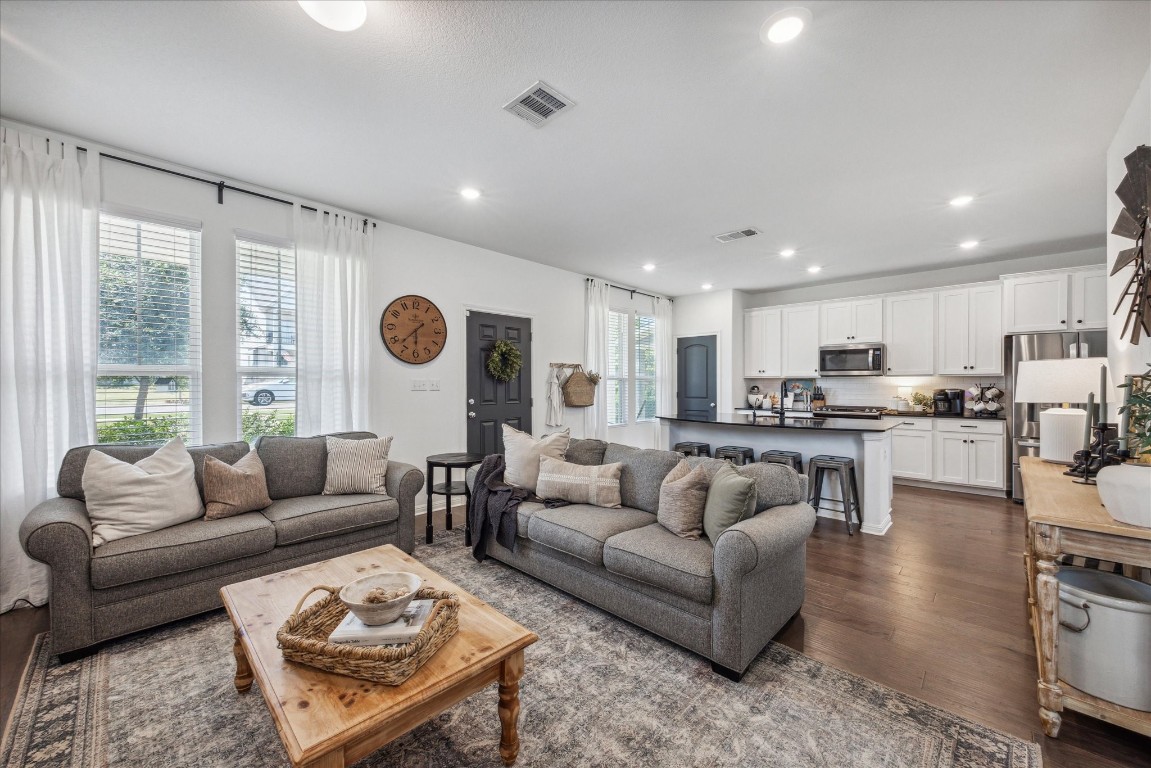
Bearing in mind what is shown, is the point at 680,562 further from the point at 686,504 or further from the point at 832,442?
the point at 832,442

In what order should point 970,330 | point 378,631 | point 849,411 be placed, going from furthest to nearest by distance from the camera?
1. point 849,411
2. point 970,330
3. point 378,631

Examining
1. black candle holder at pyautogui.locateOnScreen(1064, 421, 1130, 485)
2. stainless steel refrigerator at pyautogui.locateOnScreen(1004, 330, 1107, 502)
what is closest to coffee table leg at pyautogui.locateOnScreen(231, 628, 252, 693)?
black candle holder at pyautogui.locateOnScreen(1064, 421, 1130, 485)

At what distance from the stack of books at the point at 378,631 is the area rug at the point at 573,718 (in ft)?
1.70

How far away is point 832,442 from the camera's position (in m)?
4.32

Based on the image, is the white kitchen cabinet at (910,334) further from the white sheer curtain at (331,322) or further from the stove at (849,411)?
the white sheer curtain at (331,322)

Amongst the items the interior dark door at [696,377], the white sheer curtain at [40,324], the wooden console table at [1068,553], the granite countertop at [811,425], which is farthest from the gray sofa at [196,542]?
the interior dark door at [696,377]

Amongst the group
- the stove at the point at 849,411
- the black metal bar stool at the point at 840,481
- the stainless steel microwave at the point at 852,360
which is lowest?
the black metal bar stool at the point at 840,481

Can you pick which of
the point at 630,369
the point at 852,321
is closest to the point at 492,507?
the point at 630,369

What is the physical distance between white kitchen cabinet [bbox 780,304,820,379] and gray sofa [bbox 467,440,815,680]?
15.5 ft

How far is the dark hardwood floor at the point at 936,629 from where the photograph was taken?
1780 mm

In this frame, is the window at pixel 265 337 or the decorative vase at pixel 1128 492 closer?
the decorative vase at pixel 1128 492

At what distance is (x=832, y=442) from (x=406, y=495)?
3700 mm

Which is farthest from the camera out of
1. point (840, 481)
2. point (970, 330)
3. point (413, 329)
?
point (970, 330)

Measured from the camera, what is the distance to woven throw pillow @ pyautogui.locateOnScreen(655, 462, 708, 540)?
96.8 inches
